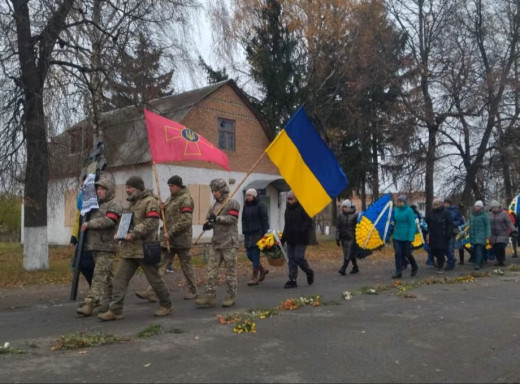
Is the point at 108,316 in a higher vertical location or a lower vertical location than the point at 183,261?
lower

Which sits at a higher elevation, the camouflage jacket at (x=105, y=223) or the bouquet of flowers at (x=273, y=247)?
the camouflage jacket at (x=105, y=223)

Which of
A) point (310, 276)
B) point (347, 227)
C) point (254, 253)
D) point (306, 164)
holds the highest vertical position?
point (306, 164)

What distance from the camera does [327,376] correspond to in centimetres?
473

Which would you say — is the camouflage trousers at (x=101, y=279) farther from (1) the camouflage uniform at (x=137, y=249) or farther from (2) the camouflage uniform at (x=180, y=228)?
(2) the camouflage uniform at (x=180, y=228)

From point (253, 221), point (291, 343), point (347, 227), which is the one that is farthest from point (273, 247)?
point (291, 343)

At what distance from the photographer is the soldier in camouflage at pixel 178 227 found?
7730mm

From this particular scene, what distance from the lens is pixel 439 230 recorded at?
12.7m

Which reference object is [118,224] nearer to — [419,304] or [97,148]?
[97,148]

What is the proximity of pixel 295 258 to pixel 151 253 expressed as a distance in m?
3.75

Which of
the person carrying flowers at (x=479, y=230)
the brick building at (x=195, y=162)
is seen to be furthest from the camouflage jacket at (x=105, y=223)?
the person carrying flowers at (x=479, y=230)

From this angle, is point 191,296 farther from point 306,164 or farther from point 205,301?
point 306,164

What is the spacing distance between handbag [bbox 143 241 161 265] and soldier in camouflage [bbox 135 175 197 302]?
2.75ft

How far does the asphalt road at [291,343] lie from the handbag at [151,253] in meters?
0.76

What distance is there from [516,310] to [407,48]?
19828 millimetres
